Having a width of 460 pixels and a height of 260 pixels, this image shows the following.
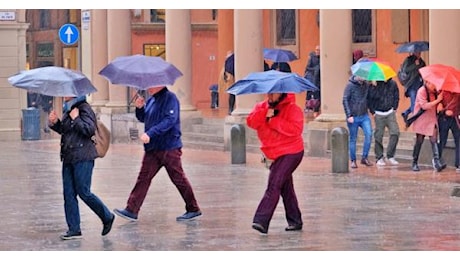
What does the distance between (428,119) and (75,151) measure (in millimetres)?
8154

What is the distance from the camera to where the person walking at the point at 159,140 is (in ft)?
41.8

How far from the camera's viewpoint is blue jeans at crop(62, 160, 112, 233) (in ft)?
38.4

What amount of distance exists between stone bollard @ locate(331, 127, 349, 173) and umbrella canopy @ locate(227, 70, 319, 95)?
6.45m

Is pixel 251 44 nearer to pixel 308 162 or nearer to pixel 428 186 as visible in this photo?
pixel 308 162

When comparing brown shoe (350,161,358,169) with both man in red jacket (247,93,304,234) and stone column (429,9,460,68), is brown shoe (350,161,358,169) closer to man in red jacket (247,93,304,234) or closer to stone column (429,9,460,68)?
stone column (429,9,460,68)

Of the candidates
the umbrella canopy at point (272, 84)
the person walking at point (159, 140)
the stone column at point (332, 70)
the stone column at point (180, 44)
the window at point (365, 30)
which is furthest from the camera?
the stone column at point (180, 44)

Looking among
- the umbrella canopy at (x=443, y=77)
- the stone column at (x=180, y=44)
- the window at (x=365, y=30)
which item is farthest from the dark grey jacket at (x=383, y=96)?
the stone column at (x=180, y=44)

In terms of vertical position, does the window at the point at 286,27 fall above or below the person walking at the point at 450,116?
above

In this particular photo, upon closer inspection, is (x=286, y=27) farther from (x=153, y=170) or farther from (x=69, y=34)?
(x=153, y=170)

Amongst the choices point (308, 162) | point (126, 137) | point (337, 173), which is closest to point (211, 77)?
point (126, 137)

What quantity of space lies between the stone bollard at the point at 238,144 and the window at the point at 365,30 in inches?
241

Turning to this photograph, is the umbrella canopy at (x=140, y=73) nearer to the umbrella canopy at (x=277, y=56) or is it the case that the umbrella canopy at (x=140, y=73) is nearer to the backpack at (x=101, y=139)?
the backpack at (x=101, y=139)

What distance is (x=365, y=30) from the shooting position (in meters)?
26.6
